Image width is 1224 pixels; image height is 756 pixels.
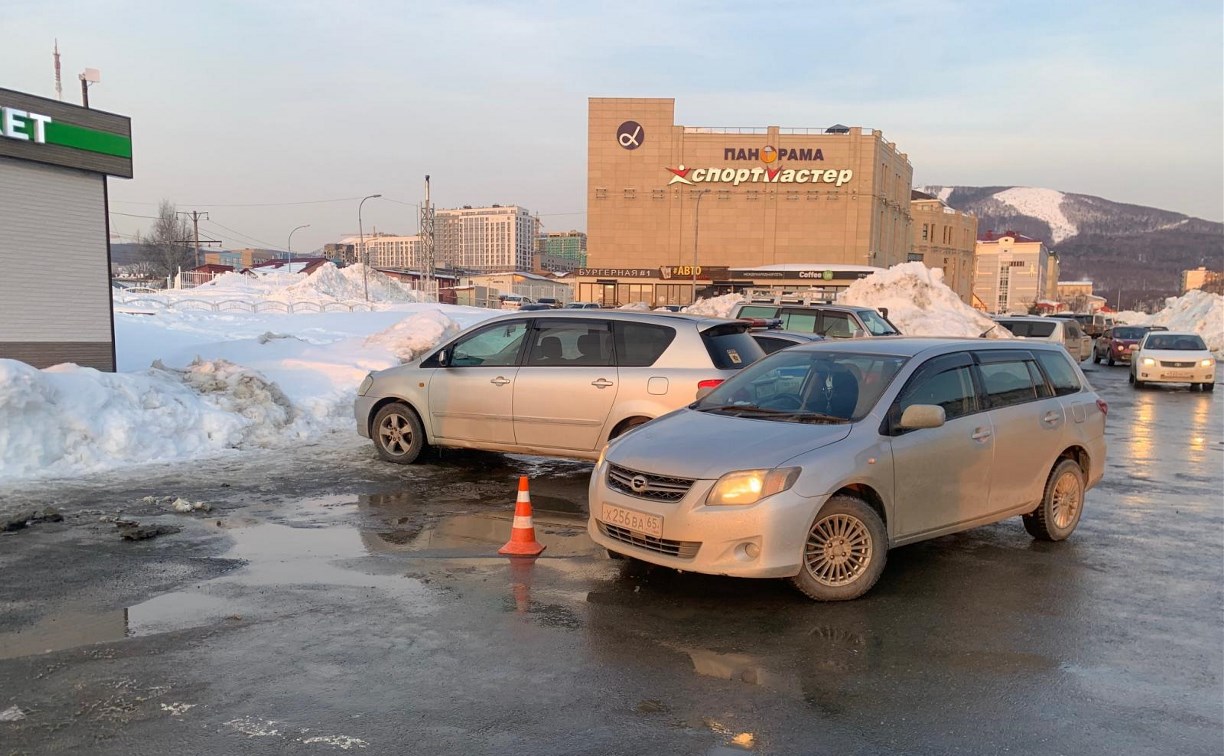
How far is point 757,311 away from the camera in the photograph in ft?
62.3

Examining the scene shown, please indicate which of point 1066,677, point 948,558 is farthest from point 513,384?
point 1066,677

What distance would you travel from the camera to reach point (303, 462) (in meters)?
10.3

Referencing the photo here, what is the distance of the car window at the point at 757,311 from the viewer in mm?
18531

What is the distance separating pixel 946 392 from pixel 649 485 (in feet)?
7.93

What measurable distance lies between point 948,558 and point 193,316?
35055 millimetres

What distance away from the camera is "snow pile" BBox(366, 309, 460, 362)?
60.8 feet

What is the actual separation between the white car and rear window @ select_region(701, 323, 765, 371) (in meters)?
18.2

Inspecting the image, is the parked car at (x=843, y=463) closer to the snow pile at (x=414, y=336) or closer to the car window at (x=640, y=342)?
the car window at (x=640, y=342)

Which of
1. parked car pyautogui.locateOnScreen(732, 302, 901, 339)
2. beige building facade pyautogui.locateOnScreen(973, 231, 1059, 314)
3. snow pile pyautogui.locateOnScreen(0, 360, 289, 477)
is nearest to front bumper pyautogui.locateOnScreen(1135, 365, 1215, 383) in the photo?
parked car pyautogui.locateOnScreen(732, 302, 901, 339)

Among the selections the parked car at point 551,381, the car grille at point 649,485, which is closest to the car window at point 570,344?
the parked car at point 551,381

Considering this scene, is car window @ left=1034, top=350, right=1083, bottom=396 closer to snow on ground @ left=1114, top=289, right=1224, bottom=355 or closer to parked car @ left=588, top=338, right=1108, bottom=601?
parked car @ left=588, top=338, right=1108, bottom=601

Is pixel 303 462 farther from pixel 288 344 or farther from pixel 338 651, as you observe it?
pixel 288 344

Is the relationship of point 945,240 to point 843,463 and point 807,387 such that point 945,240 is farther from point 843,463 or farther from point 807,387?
point 843,463

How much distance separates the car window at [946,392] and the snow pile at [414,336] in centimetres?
1313
